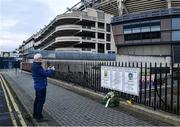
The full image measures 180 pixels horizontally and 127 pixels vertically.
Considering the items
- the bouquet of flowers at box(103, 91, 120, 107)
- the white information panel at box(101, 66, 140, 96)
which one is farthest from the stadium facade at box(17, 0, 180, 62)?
the bouquet of flowers at box(103, 91, 120, 107)

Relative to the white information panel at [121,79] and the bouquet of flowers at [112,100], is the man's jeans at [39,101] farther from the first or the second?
the white information panel at [121,79]

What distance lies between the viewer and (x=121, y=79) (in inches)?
466

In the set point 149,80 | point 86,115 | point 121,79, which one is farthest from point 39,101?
point 149,80

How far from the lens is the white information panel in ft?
35.6

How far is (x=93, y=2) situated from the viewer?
92.7m

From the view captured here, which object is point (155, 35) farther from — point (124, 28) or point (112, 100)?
point (112, 100)

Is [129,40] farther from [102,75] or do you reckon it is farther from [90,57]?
[102,75]

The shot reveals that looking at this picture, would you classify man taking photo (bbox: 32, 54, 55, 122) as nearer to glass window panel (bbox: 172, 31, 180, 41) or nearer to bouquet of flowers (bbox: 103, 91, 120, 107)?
bouquet of flowers (bbox: 103, 91, 120, 107)

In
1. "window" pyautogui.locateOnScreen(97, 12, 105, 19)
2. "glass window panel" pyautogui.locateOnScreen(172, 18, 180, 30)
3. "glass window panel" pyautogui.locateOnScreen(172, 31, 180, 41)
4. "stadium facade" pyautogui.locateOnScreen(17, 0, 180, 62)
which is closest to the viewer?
"glass window panel" pyautogui.locateOnScreen(172, 18, 180, 30)

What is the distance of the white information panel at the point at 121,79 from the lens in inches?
427

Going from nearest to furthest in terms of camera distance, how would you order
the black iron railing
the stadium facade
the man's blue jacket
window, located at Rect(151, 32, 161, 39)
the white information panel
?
the man's blue jacket, the black iron railing, the white information panel, the stadium facade, window, located at Rect(151, 32, 161, 39)

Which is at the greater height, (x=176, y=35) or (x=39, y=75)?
(x=176, y=35)

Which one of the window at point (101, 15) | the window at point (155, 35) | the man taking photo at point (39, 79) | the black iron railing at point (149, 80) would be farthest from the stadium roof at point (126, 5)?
the man taking photo at point (39, 79)

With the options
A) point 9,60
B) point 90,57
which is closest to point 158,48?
point 90,57
